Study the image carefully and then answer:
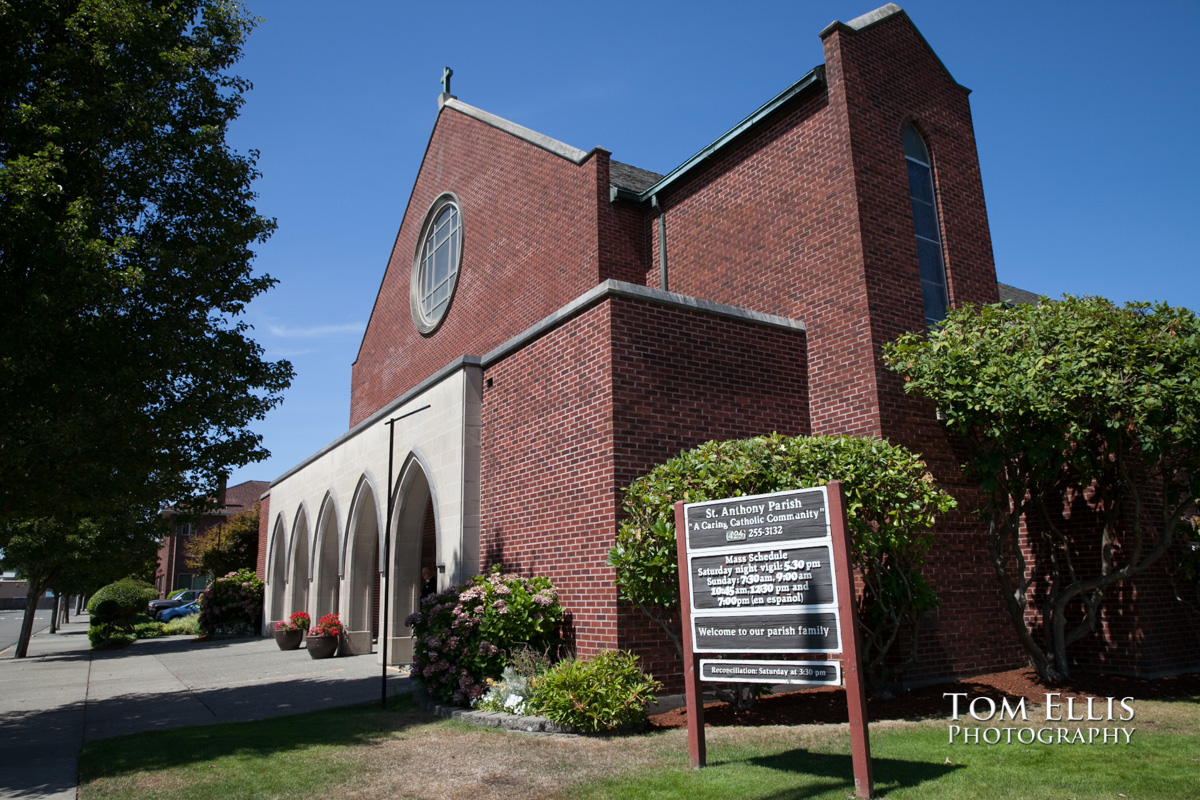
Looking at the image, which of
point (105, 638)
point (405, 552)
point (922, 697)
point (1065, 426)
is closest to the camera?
point (1065, 426)

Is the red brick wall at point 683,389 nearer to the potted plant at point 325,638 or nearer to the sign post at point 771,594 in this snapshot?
the sign post at point 771,594

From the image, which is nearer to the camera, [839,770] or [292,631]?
[839,770]

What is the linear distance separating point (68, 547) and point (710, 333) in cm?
2172

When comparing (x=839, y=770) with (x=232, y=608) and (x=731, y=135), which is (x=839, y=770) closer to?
(x=731, y=135)

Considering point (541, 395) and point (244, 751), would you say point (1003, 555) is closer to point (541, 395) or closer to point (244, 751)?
point (541, 395)

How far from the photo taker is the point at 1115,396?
8.34 meters

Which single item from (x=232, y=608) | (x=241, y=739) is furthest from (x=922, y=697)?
(x=232, y=608)

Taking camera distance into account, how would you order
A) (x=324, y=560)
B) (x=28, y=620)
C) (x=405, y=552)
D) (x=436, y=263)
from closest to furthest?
(x=405, y=552)
(x=324, y=560)
(x=436, y=263)
(x=28, y=620)

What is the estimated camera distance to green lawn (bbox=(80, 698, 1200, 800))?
18.0 feet

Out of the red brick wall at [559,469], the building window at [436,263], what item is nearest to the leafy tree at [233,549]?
the building window at [436,263]

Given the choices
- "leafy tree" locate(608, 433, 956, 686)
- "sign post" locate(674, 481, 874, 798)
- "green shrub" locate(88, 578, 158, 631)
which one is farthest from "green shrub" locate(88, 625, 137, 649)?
"sign post" locate(674, 481, 874, 798)

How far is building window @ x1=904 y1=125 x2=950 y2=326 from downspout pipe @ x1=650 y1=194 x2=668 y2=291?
4.35 metres

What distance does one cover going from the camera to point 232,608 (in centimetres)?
2600

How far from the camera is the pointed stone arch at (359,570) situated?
1711 cm
